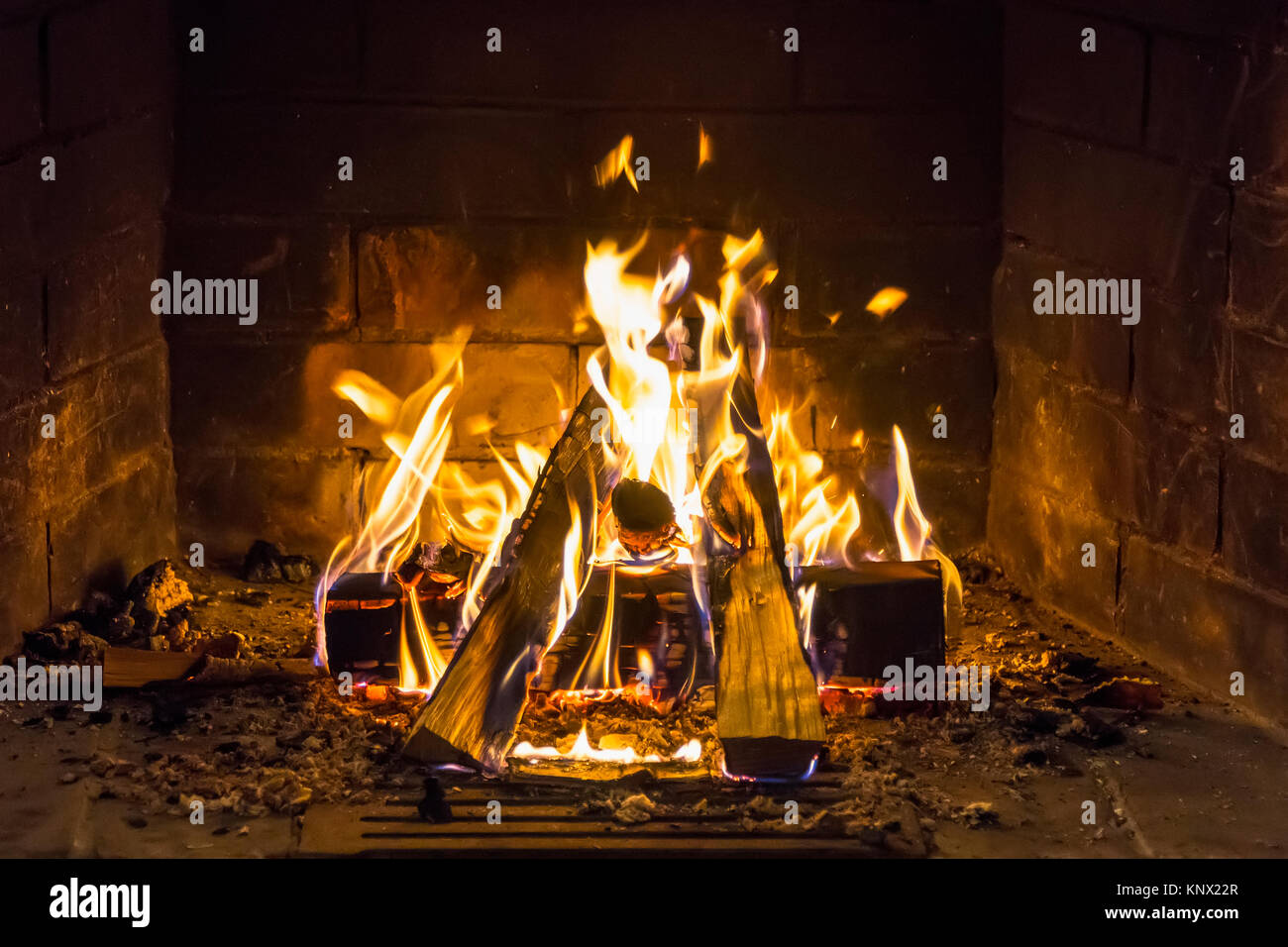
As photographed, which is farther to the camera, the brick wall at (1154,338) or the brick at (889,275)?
the brick at (889,275)

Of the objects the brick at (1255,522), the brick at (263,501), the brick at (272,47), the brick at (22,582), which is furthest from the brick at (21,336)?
the brick at (1255,522)

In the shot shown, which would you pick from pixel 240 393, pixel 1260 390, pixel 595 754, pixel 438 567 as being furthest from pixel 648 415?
pixel 1260 390

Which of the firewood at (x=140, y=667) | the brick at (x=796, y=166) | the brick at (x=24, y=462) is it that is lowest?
the firewood at (x=140, y=667)

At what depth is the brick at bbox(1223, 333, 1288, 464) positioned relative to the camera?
15.4ft

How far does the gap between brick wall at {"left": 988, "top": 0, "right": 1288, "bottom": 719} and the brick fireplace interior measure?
0.01 metres

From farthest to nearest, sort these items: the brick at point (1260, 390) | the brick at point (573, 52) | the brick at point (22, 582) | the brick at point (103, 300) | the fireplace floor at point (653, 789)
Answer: the brick at point (573, 52)
the brick at point (103, 300)
the brick at point (22, 582)
the brick at point (1260, 390)
the fireplace floor at point (653, 789)

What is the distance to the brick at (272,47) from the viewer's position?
574 centimetres

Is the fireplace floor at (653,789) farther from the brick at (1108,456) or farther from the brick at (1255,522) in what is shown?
the brick at (1108,456)

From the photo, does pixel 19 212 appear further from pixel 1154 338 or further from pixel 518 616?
pixel 1154 338

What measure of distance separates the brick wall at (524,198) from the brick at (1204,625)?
0.95 m

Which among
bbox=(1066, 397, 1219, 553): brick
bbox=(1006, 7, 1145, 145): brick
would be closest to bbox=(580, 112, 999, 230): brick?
bbox=(1006, 7, 1145, 145): brick

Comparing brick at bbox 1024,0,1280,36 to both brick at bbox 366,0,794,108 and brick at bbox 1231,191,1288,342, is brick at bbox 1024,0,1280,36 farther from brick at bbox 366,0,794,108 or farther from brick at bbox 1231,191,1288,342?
brick at bbox 366,0,794,108
